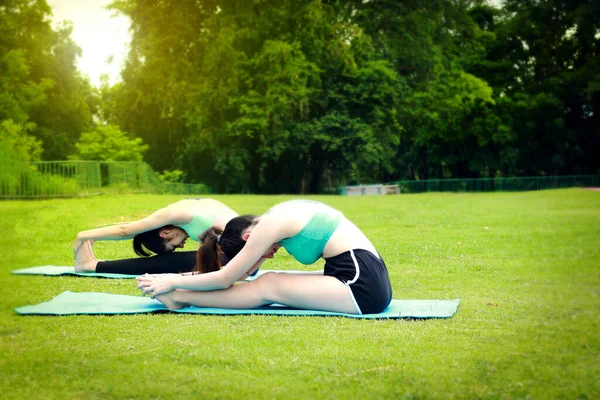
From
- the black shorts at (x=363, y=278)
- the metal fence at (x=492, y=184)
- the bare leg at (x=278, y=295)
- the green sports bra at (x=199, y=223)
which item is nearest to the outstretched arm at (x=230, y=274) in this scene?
the bare leg at (x=278, y=295)

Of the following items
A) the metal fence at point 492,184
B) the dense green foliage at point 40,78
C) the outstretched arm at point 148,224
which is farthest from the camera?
the metal fence at point 492,184

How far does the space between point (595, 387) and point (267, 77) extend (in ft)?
106

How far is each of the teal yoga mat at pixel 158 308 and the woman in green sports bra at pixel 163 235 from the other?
4.39 feet

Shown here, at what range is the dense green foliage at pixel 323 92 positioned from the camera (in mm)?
34625

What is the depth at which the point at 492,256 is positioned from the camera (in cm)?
922

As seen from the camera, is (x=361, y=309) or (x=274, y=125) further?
(x=274, y=125)

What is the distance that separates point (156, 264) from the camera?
755 cm

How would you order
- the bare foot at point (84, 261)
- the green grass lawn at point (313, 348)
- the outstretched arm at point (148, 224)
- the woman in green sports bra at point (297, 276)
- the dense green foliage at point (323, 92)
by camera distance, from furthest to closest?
the dense green foliage at point (323, 92) < the bare foot at point (84, 261) < the outstretched arm at point (148, 224) < the woman in green sports bra at point (297, 276) < the green grass lawn at point (313, 348)

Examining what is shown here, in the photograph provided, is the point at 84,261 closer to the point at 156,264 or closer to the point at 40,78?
the point at 156,264

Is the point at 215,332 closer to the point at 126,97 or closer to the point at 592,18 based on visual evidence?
the point at 592,18

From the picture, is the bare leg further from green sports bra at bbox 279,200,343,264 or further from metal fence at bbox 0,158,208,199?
metal fence at bbox 0,158,208,199

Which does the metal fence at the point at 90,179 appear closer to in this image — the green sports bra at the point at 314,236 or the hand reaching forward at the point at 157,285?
the hand reaching forward at the point at 157,285

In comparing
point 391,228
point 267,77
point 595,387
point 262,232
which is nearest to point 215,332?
point 262,232

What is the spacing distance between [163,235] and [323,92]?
107ft
